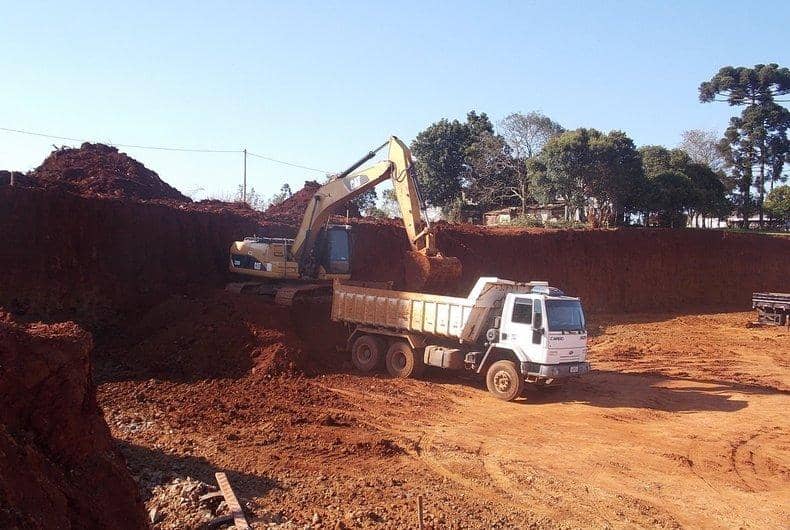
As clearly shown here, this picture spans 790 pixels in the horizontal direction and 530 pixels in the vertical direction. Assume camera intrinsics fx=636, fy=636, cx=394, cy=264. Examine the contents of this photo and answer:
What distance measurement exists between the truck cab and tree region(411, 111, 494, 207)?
28.0m

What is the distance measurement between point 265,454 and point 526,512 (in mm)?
3976

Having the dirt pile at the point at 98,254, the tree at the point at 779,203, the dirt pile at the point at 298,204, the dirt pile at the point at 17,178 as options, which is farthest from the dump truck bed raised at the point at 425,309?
the tree at the point at 779,203

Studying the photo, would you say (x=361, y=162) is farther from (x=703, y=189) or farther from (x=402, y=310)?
(x=703, y=189)

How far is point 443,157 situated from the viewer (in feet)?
133

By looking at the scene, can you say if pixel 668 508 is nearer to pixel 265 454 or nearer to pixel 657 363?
pixel 265 454

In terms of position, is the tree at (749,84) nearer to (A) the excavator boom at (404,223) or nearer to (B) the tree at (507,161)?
(B) the tree at (507,161)

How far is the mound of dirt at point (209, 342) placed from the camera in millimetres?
14242

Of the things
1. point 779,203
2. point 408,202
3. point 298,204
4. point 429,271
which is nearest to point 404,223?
point 408,202

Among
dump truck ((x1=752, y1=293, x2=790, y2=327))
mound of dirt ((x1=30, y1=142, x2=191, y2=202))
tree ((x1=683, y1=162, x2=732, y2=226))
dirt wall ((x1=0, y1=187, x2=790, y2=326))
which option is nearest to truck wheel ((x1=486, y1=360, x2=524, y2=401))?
dirt wall ((x1=0, y1=187, x2=790, y2=326))

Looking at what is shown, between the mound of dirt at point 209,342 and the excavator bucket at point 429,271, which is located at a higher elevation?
the excavator bucket at point 429,271

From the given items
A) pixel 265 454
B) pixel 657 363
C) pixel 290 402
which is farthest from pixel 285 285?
pixel 657 363

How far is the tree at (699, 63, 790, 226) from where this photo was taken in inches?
1736

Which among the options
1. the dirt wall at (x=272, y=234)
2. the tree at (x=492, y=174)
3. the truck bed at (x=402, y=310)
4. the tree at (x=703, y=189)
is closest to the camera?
the truck bed at (x=402, y=310)

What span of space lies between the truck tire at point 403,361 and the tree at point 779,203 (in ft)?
124
